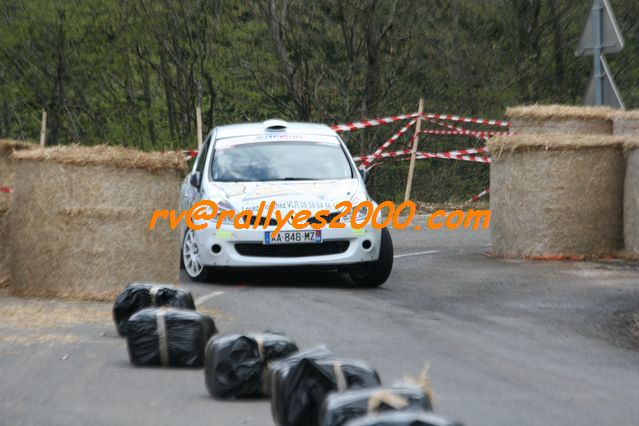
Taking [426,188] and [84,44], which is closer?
[426,188]

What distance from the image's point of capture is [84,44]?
32125mm

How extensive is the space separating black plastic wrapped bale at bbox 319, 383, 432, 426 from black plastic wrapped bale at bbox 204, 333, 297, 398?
186 cm

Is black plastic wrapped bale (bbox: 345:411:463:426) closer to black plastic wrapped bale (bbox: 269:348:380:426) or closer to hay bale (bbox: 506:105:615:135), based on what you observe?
black plastic wrapped bale (bbox: 269:348:380:426)

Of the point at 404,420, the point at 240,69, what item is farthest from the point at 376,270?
the point at 240,69

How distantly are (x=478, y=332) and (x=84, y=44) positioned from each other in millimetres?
23329

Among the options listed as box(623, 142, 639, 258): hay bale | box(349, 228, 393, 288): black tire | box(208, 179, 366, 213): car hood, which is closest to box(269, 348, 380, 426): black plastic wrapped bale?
box(208, 179, 366, 213): car hood

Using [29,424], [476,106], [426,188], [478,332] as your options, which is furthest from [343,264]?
[476,106]

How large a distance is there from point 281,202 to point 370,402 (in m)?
8.62

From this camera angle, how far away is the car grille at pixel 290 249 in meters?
13.5

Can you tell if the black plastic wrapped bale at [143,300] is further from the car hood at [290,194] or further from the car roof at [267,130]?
the car roof at [267,130]

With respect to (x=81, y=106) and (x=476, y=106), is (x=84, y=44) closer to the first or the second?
(x=81, y=106)

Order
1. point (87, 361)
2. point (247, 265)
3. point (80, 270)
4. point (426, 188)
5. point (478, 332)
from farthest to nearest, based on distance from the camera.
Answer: point (426, 188), point (247, 265), point (80, 270), point (478, 332), point (87, 361)

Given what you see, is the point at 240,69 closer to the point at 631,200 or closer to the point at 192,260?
the point at 631,200

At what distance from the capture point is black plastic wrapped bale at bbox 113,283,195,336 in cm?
959
